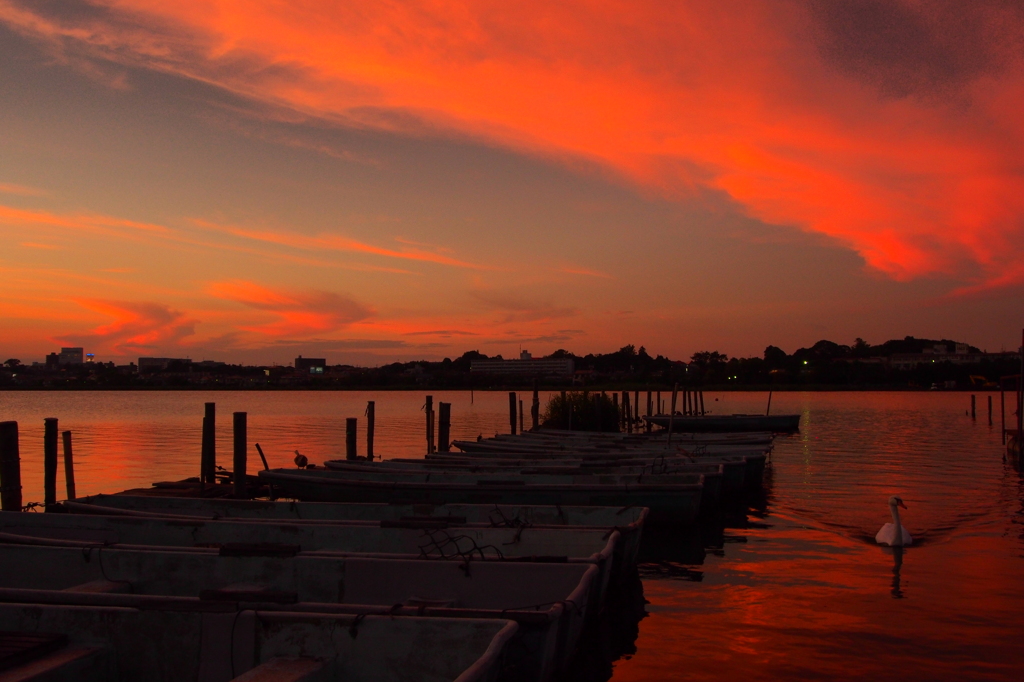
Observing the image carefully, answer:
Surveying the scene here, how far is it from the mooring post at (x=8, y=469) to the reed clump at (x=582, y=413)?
23.8m

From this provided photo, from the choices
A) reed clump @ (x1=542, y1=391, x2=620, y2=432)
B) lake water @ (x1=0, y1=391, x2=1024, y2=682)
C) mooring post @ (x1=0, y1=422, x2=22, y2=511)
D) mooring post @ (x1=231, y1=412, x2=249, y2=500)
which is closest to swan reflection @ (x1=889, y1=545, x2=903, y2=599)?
lake water @ (x1=0, y1=391, x2=1024, y2=682)

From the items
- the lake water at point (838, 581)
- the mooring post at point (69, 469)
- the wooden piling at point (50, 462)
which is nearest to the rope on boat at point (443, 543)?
the lake water at point (838, 581)

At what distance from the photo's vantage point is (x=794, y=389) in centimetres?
13012

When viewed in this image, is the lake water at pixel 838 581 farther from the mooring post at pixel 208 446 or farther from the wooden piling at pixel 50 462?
the wooden piling at pixel 50 462

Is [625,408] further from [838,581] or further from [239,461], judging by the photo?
[838,581]

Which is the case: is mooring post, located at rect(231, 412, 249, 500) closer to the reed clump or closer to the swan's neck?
the swan's neck


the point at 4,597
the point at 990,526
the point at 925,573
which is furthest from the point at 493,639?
the point at 990,526

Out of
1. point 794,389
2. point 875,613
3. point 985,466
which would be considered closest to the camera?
point 875,613

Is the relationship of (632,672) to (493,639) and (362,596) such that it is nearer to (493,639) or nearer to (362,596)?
(362,596)

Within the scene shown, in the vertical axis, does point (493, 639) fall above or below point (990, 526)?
above

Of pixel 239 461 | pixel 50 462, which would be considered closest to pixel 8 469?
pixel 50 462

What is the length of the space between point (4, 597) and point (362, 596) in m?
2.90

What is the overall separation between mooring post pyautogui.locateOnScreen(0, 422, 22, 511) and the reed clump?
23798 millimetres

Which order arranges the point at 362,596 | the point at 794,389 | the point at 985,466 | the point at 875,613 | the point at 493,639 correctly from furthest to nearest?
1. the point at 794,389
2. the point at 985,466
3. the point at 875,613
4. the point at 362,596
5. the point at 493,639
